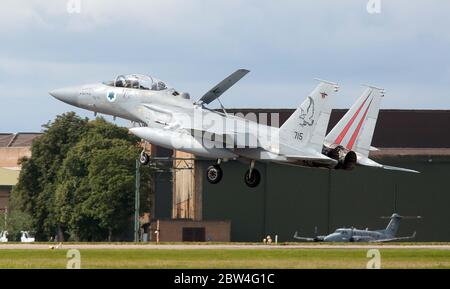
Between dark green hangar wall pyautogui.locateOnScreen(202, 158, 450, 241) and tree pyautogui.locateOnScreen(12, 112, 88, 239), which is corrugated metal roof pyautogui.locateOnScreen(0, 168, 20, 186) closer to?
tree pyautogui.locateOnScreen(12, 112, 88, 239)

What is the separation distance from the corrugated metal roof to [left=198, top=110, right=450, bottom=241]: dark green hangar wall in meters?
52.4

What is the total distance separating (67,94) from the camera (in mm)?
59781

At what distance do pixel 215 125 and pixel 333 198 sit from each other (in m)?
50.6

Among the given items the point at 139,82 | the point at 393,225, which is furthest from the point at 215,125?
the point at 393,225

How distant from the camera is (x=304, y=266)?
162 feet

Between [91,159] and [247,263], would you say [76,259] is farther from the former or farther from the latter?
[91,159]

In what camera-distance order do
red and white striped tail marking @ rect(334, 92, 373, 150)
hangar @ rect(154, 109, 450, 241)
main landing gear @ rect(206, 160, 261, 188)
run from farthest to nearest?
1. hangar @ rect(154, 109, 450, 241)
2. red and white striped tail marking @ rect(334, 92, 373, 150)
3. main landing gear @ rect(206, 160, 261, 188)

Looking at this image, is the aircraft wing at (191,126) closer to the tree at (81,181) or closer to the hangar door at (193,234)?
the hangar door at (193,234)

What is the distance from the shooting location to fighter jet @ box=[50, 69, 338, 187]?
176 ft

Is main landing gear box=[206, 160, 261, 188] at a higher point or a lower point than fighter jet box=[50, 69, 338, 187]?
lower

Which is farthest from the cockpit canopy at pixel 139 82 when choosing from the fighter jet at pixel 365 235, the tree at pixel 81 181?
the tree at pixel 81 181

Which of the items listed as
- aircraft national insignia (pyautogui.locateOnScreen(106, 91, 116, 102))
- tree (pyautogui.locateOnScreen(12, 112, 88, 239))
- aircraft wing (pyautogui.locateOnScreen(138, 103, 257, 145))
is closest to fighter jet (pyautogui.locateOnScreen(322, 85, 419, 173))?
aircraft wing (pyautogui.locateOnScreen(138, 103, 257, 145))
